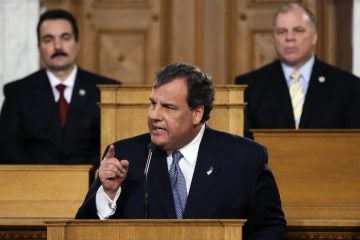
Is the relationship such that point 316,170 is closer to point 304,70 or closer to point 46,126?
point 304,70

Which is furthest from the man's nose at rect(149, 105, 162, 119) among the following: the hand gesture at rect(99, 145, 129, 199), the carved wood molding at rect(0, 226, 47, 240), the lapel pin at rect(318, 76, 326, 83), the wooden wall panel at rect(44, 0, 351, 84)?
the wooden wall panel at rect(44, 0, 351, 84)

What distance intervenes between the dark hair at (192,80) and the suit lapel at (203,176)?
12 cm

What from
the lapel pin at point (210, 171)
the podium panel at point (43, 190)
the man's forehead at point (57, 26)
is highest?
the man's forehead at point (57, 26)

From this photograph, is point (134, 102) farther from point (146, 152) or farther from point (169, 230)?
point (169, 230)

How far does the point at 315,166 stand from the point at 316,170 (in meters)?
0.02

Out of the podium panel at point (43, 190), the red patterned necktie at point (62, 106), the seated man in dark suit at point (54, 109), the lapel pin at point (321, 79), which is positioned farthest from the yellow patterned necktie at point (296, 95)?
the podium panel at point (43, 190)

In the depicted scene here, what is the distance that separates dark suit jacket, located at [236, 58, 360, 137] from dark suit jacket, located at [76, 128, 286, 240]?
64.7 inches

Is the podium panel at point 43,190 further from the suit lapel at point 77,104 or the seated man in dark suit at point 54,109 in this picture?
the suit lapel at point 77,104

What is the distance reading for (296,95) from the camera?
6547 mm

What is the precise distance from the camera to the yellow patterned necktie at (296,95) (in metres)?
6.43

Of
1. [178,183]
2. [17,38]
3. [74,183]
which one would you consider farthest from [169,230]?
[17,38]

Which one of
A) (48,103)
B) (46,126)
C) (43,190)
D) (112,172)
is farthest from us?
(48,103)

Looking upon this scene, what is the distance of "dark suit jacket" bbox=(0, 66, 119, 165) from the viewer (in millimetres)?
6250

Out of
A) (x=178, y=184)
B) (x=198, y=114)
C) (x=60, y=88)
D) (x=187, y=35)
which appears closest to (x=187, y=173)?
(x=178, y=184)
